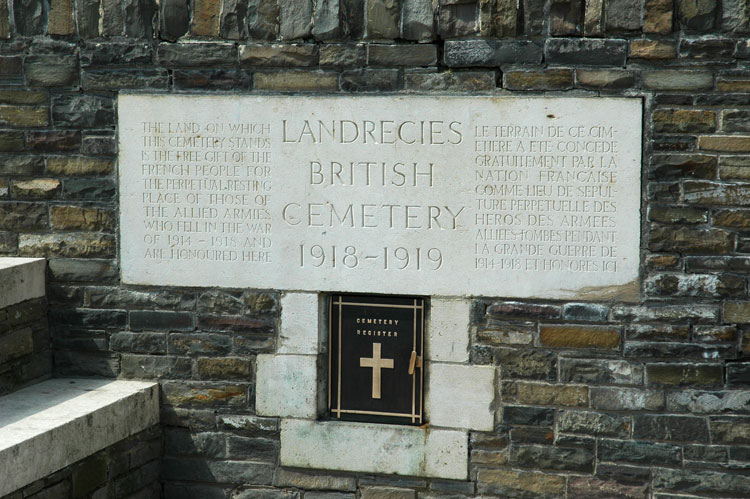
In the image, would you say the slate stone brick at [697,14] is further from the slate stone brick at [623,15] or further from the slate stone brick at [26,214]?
the slate stone brick at [26,214]

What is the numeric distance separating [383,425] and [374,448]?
12 centimetres

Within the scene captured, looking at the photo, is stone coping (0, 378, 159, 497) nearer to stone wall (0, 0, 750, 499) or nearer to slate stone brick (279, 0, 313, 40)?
stone wall (0, 0, 750, 499)

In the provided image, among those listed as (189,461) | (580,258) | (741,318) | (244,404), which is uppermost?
(580,258)

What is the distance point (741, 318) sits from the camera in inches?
165

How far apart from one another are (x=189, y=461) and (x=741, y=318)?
9.30 ft

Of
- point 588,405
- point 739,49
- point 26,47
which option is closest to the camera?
point 739,49

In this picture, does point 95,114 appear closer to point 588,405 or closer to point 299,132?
point 299,132

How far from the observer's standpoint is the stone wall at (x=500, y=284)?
13.7 feet

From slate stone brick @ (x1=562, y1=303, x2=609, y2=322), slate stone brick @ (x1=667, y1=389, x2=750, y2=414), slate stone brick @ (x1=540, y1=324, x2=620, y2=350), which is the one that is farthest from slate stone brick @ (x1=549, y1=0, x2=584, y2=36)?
slate stone brick @ (x1=667, y1=389, x2=750, y2=414)

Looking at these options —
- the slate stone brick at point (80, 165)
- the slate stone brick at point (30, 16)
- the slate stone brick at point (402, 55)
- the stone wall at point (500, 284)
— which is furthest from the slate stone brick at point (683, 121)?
the slate stone brick at point (30, 16)

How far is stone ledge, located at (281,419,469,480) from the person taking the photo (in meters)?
4.47

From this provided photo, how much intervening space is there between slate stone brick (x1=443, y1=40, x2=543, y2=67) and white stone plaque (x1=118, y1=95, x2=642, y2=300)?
0.19 m

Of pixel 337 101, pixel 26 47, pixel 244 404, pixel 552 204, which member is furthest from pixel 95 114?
pixel 552 204

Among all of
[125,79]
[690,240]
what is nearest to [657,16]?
[690,240]
